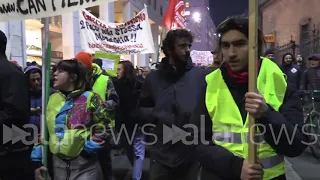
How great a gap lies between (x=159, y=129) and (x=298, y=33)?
1729 cm

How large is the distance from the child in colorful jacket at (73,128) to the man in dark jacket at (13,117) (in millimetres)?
166

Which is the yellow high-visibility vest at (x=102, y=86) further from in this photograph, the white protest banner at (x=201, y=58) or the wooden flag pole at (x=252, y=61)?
the white protest banner at (x=201, y=58)

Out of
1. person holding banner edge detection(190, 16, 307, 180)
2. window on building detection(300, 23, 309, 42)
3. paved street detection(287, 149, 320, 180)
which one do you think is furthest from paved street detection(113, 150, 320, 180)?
window on building detection(300, 23, 309, 42)

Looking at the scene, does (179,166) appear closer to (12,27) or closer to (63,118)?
(63,118)

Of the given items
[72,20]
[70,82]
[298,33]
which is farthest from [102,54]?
[298,33]

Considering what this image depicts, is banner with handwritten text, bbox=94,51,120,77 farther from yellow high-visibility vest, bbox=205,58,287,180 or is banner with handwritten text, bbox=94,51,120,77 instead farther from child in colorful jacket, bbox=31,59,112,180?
yellow high-visibility vest, bbox=205,58,287,180

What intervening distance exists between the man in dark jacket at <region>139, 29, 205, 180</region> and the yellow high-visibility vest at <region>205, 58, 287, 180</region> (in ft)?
3.91

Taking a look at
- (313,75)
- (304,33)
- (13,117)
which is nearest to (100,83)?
(13,117)

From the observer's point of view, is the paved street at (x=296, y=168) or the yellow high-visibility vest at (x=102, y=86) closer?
the yellow high-visibility vest at (x=102, y=86)

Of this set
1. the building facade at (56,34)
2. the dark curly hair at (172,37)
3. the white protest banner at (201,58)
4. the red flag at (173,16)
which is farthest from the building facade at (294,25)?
the dark curly hair at (172,37)

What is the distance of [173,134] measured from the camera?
11.6ft

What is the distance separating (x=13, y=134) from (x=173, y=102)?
1.42 meters

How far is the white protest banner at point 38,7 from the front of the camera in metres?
3.31

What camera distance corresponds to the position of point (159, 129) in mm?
3633
